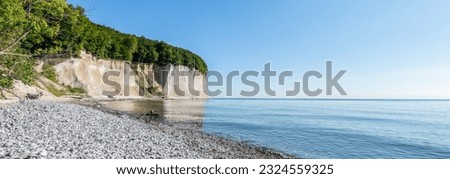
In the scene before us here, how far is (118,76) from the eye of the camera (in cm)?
10612

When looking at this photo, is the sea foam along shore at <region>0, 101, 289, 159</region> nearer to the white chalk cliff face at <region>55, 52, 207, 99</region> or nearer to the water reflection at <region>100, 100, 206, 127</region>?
the water reflection at <region>100, 100, 206, 127</region>

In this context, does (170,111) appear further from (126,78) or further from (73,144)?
(126,78)

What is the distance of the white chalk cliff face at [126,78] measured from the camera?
263 ft

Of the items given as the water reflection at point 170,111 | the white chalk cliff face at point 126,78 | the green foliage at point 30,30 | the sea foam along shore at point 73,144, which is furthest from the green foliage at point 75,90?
the sea foam along shore at point 73,144

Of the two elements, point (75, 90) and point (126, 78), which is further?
point (126, 78)

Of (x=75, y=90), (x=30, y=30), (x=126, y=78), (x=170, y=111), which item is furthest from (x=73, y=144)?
(x=126, y=78)

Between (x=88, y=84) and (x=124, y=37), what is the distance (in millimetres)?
40480

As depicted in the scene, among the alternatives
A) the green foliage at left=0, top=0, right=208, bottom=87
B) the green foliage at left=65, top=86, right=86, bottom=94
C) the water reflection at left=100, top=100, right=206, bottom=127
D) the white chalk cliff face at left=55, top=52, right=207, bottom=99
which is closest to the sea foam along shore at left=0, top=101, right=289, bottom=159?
the green foliage at left=0, top=0, right=208, bottom=87

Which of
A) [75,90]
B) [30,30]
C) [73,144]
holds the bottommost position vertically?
[73,144]

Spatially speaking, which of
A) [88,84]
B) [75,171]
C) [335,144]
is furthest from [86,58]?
[75,171]

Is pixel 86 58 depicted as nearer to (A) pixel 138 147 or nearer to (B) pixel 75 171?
(A) pixel 138 147

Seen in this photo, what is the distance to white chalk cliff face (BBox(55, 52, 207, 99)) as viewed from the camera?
80125 mm

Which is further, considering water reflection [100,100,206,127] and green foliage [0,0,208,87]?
water reflection [100,100,206,127]

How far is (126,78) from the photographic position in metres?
109
